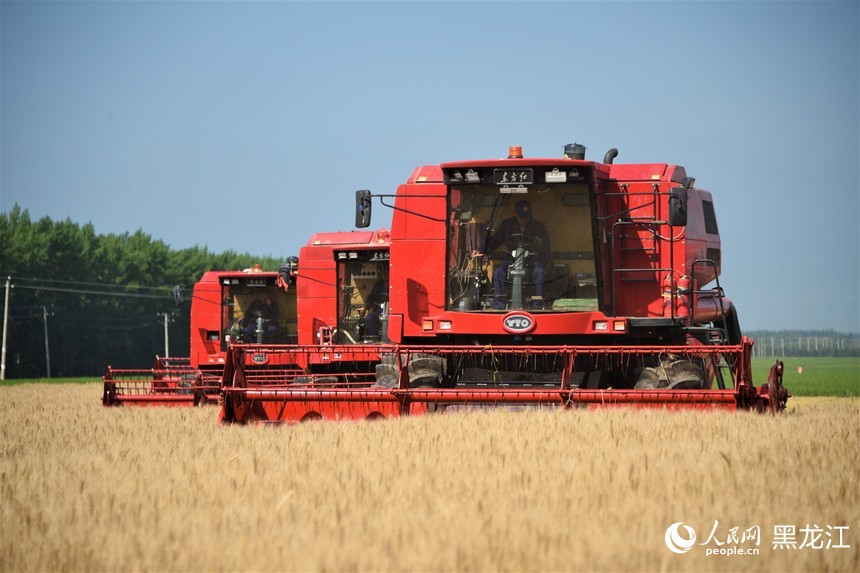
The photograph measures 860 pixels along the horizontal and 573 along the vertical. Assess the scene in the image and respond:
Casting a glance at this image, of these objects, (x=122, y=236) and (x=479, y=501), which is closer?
(x=479, y=501)

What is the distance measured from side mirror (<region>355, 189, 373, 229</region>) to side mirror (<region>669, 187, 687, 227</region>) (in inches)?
112

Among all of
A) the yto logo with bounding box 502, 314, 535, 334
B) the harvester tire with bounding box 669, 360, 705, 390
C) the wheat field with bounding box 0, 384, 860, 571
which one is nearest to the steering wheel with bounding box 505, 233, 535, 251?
the yto logo with bounding box 502, 314, 535, 334

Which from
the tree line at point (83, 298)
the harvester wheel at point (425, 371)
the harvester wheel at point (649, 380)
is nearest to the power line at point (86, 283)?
the tree line at point (83, 298)

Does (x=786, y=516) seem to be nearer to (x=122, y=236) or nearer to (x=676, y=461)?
(x=676, y=461)

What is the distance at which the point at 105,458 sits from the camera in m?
8.52

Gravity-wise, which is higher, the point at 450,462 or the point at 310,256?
the point at 310,256

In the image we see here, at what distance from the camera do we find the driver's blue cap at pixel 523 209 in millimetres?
11664

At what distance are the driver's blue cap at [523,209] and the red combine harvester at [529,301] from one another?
12mm

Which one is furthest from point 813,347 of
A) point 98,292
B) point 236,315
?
point 236,315

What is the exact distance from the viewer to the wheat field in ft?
15.9

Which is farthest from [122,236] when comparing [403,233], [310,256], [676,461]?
[676,461]

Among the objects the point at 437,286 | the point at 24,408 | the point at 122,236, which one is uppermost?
the point at 122,236

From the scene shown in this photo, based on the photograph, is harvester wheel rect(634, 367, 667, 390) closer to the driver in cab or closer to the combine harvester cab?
the driver in cab

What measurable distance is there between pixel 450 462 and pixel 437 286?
477 centimetres
